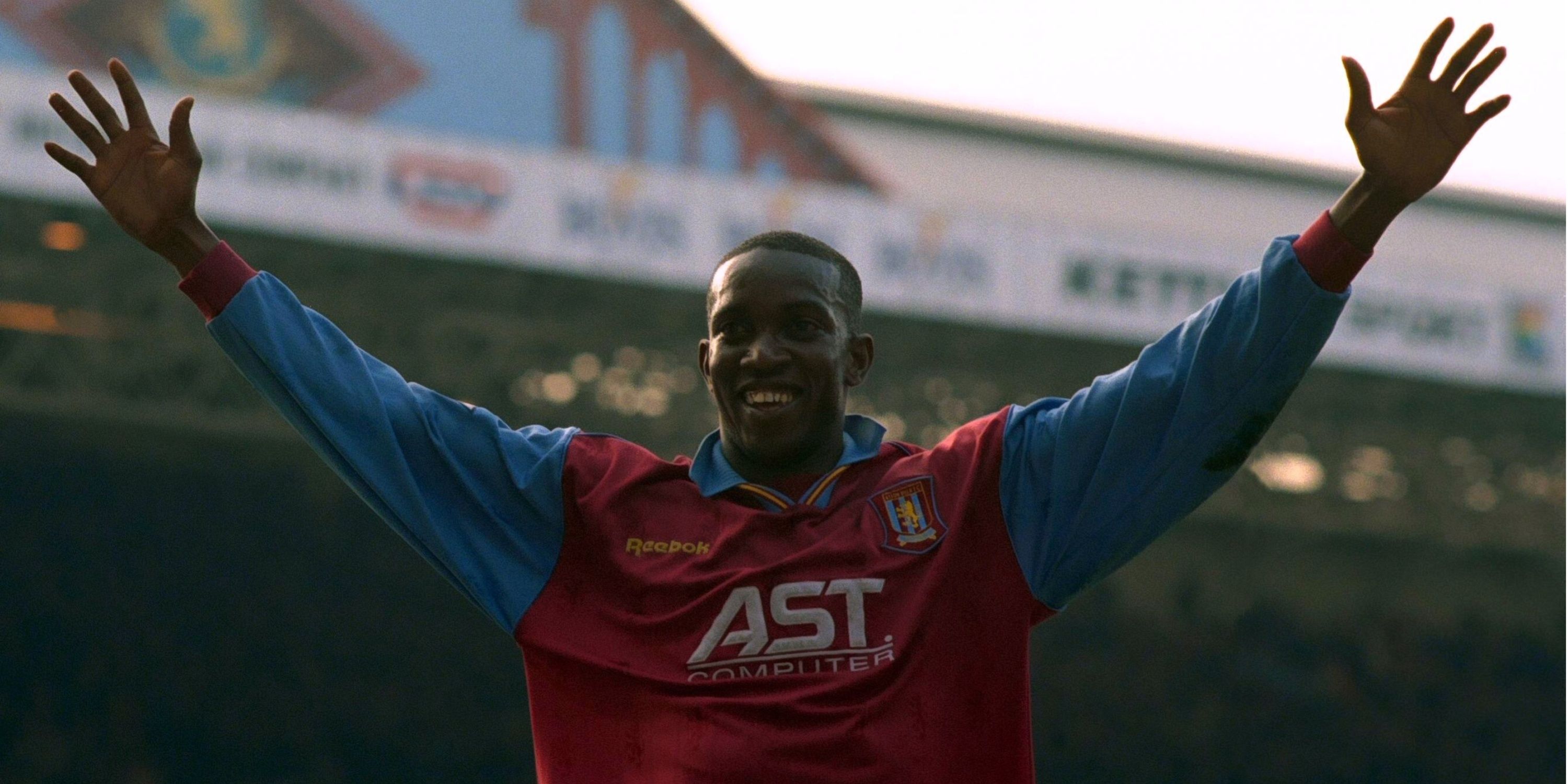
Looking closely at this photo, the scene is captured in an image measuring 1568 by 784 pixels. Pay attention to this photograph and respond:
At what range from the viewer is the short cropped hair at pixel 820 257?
9.74 feet

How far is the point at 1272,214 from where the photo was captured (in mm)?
23516

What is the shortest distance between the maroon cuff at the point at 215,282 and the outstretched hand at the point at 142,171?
0.03 m

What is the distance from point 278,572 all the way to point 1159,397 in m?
18.5

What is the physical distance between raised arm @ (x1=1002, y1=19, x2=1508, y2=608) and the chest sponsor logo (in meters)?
0.26

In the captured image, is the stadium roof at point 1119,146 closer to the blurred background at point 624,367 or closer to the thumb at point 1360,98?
the blurred background at point 624,367

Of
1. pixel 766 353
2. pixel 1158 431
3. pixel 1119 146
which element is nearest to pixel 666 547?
pixel 766 353

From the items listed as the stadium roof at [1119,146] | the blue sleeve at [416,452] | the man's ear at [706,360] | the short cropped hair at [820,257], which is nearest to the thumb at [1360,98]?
the short cropped hair at [820,257]

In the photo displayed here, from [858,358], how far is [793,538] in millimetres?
393

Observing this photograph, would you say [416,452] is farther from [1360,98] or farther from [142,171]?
[1360,98]

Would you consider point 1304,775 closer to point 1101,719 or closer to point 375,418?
point 1101,719

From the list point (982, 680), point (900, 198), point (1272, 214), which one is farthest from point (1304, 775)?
point (982, 680)

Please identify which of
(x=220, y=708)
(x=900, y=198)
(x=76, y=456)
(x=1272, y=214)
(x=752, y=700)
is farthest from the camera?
(x=1272, y=214)

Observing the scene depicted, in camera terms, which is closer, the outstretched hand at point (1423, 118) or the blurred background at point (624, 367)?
the outstretched hand at point (1423, 118)

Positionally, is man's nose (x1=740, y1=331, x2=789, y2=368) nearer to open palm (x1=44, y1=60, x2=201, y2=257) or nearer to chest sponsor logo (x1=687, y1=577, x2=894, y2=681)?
chest sponsor logo (x1=687, y1=577, x2=894, y2=681)
